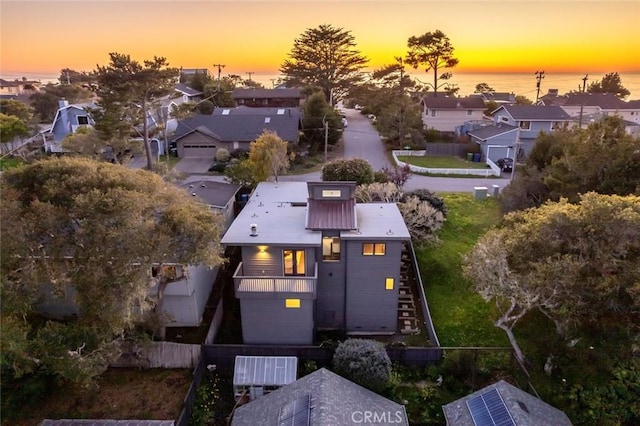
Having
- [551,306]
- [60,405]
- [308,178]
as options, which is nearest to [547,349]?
[551,306]

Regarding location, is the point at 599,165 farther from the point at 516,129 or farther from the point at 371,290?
the point at 516,129

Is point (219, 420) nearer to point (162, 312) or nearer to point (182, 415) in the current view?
point (182, 415)

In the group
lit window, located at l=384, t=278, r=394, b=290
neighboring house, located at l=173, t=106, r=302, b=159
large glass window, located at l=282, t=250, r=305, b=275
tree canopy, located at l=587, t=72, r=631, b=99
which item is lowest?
lit window, located at l=384, t=278, r=394, b=290

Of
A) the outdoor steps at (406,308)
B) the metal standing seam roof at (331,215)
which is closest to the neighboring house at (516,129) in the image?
the outdoor steps at (406,308)

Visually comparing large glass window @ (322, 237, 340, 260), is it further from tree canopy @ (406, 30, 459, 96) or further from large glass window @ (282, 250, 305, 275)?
tree canopy @ (406, 30, 459, 96)

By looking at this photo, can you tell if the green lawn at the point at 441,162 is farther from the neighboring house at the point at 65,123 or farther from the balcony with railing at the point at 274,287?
the neighboring house at the point at 65,123

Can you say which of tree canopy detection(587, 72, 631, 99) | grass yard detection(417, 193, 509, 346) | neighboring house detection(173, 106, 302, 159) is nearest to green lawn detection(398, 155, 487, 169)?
grass yard detection(417, 193, 509, 346)

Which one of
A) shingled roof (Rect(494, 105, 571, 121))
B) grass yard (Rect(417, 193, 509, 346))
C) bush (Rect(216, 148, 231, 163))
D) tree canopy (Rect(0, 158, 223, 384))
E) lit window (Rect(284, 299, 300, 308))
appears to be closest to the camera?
tree canopy (Rect(0, 158, 223, 384))

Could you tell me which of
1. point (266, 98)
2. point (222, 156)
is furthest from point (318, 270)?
point (266, 98)
